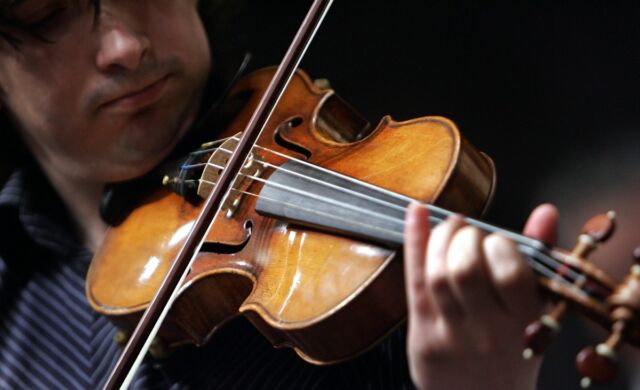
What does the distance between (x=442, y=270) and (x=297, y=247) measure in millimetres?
211

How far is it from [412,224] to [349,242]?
115mm

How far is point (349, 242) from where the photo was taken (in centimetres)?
68

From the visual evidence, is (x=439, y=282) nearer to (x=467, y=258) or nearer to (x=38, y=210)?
(x=467, y=258)

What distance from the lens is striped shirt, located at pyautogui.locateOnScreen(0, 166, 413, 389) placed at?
2.97 ft

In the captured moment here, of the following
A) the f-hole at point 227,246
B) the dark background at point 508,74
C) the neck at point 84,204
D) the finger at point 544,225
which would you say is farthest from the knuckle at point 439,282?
the dark background at point 508,74

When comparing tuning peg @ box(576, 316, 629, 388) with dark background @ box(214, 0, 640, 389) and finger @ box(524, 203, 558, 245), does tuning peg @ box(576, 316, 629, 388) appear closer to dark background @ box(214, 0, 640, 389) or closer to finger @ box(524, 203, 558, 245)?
finger @ box(524, 203, 558, 245)

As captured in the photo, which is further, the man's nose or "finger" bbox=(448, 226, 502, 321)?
the man's nose

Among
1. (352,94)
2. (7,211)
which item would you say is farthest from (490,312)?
(352,94)

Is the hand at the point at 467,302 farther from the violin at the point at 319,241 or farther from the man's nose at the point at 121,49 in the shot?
the man's nose at the point at 121,49

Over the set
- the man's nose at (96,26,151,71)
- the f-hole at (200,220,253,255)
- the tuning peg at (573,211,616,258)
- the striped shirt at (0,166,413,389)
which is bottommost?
the striped shirt at (0,166,413,389)

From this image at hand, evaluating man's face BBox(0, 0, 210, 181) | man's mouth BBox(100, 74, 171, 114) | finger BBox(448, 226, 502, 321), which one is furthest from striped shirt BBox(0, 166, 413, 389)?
finger BBox(448, 226, 502, 321)

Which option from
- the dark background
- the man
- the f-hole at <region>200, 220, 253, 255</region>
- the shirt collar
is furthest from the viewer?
the dark background

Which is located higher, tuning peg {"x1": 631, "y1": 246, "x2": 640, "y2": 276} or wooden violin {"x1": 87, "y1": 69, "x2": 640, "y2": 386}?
tuning peg {"x1": 631, "y1": 246, "x2": 640, "y2": 276}

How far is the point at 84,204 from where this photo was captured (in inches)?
47.0
